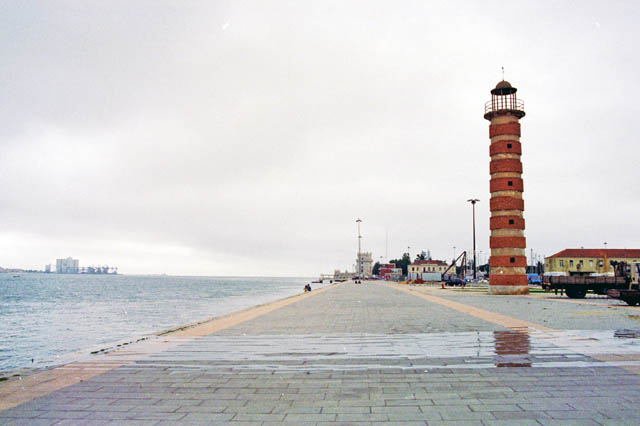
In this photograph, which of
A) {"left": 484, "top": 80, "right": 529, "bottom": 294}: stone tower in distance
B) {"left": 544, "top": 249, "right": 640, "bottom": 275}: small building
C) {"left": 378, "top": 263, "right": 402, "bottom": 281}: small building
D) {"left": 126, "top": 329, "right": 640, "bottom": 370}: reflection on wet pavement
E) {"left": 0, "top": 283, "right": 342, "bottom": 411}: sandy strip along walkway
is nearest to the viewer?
{"left": 0, "top": 283, "right": 342, "bottom": 411}: sandy strip along walkway

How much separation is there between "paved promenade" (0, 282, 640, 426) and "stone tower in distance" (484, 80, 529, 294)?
2867 cm

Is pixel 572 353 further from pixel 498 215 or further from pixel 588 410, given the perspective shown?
pixel 498 215

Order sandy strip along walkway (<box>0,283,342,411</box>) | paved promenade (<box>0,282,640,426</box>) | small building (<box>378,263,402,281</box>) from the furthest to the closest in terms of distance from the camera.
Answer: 1. small building (<box>378,263,402,281</box>)
2. sandy strip along walkway (<box>0,283,342,411</box>)
3. paved promenade (<box>0,282,640,426</box>)

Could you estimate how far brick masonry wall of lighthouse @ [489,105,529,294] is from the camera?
40875 millimetres

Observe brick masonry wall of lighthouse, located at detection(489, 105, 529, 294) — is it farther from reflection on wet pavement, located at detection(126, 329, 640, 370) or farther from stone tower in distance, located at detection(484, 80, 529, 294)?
reflection on wet pavement, located at detection(126, 329, 640, 370)

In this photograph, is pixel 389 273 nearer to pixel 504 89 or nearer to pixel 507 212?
pixel 507 212

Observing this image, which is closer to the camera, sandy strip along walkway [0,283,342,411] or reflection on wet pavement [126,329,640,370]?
sandy strip along walkway [0,283,342,411]

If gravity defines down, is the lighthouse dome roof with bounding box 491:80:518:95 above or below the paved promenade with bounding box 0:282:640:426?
above

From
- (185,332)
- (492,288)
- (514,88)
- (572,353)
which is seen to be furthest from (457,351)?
(514,88)

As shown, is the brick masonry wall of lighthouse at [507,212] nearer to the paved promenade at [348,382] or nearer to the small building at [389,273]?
the paved promenade at [348,382]

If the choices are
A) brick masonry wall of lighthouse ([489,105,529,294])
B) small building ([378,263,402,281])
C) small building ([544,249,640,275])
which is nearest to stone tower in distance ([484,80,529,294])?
brick masonry wall of lighthouse ([489,105,529,294])

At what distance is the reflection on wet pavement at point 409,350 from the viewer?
904 centimetres

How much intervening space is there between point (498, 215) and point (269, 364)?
3594cm

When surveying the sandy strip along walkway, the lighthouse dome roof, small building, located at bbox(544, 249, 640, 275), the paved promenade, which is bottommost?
the sandy strip along walkway
